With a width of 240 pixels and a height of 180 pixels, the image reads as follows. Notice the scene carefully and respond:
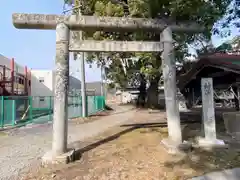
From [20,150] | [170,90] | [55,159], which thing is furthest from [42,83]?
[170,90]

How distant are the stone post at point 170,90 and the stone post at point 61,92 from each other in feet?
9.26

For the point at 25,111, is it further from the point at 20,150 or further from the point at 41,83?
the point at 41,83

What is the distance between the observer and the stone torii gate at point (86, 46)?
17.3 feet

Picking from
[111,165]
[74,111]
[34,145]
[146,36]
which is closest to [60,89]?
[111,165]

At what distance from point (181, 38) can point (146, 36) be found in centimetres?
237

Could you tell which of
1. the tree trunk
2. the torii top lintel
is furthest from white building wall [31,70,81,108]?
the torii top lintel

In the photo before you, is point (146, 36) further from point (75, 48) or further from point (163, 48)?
point (75, 48)

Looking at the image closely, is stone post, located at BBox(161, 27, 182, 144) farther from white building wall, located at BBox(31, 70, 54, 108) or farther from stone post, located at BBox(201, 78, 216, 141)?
white building wall, located at BBox(31, 70, 54, 108)

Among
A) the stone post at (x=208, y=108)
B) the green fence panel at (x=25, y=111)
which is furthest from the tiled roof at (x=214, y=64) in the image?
the green fence panel at (x=25, y=111)

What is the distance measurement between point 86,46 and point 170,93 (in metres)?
2.72

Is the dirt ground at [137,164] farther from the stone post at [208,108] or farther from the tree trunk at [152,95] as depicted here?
the tree trunk at [152,95]

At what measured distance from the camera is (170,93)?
5.95m

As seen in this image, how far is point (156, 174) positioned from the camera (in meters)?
4.22

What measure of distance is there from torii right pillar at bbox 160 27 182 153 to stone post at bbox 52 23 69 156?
280 centimetres
